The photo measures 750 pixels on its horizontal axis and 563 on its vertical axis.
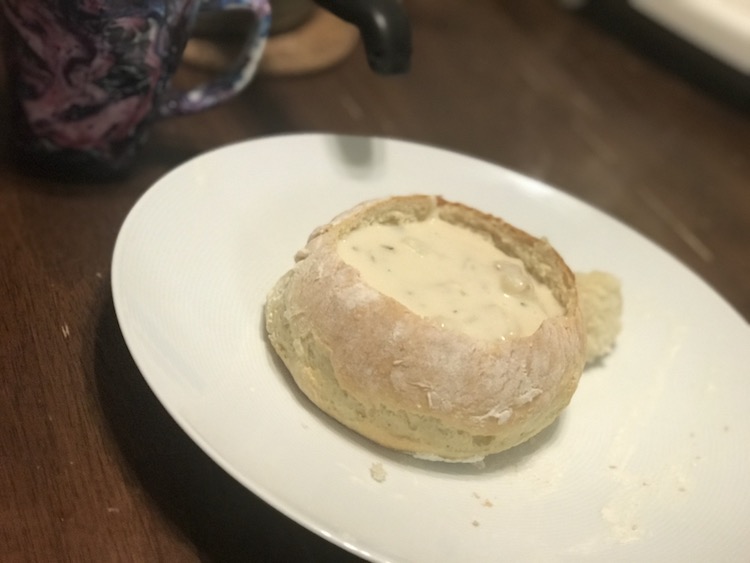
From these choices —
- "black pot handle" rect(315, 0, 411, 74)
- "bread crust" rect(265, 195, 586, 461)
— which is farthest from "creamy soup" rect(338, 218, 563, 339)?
"black pot handle" rect(315, 0, 411, 74)

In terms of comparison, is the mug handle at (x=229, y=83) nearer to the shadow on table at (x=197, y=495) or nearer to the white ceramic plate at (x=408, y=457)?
the white ceramic plate at (x=408, y=457)

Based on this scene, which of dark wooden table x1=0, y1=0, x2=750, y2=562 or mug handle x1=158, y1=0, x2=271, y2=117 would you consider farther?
mug handle x1=158, y1=0, x2=271, y2=117

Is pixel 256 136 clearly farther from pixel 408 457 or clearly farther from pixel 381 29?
pixel 408 457

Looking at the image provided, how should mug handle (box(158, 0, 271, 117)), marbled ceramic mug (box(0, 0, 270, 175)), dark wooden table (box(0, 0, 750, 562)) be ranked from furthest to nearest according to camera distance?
mug handle (box(158, 0, 271, 117)) → marbled ceramic mug (box(0, 0, 270, 175)) → dark wooden table (box(0, 0, 750, 562))

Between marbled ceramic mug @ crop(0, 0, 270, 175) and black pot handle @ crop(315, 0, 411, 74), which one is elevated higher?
black pot handle @ crop(315, 0, 411, 74)

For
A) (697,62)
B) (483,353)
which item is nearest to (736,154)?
(697,62)

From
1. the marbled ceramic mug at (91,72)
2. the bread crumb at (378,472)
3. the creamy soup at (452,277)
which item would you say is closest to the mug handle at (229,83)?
the marbled ceramic mug at (91,72)

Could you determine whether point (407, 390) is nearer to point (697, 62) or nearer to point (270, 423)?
A: point (270, 423)

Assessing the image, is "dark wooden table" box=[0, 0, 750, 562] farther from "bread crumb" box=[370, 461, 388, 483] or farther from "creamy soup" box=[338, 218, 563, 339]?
"creamy soup" box=[338, 218, 563, 339]
